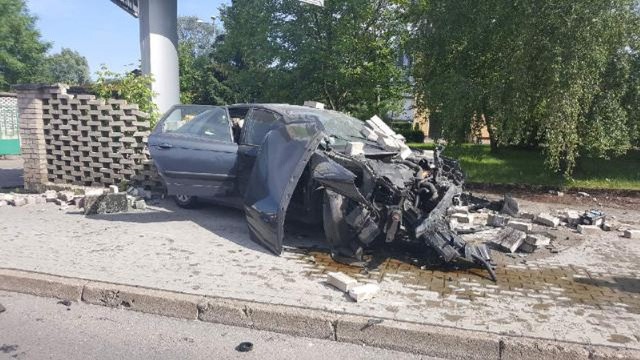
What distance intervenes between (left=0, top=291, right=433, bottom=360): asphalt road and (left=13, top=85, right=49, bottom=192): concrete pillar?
5.92 meters

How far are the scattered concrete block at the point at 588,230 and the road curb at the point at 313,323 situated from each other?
3.82 meters

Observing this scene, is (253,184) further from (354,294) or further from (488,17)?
(488,17)

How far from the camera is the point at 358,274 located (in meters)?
4.95

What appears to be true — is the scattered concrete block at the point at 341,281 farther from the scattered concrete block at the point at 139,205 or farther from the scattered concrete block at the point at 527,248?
the scattered concrete block at the point at 139,205

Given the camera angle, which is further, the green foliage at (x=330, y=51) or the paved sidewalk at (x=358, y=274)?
the green foliage at (x=330, y=51)

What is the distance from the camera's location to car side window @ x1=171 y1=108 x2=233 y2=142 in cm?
685

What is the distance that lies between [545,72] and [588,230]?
3983mm

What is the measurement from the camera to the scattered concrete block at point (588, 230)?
6843 mm

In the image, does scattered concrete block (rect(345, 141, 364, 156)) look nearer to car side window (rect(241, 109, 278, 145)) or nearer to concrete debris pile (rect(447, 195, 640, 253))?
car side window (rect(241, 109, 278, 145))

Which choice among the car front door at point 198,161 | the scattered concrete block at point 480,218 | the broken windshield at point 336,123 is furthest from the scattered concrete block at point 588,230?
the car front door at point 198,161

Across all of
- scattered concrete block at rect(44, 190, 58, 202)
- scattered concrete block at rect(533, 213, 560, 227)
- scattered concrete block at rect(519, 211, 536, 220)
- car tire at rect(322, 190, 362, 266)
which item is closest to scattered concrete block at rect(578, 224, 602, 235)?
scattered concrete block at rect(533, 213, 560, 227)

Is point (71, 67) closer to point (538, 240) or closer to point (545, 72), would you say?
point (545, 72)

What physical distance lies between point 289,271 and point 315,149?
4.53 ft

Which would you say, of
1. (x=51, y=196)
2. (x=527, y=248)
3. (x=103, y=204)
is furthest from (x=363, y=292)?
(x=51, y=196)
